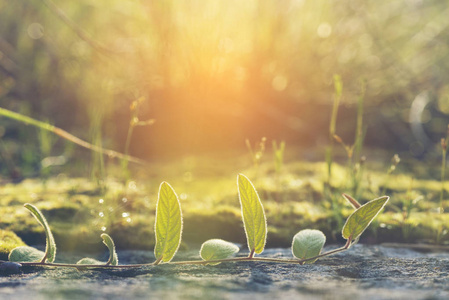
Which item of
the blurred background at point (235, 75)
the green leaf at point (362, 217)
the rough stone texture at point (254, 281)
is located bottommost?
the rough stone texture at point (254, 281)

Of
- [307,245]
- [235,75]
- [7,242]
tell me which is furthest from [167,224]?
[235,75]

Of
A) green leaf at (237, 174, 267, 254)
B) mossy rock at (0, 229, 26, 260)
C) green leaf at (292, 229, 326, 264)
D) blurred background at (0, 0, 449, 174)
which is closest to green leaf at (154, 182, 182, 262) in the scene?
green leaf at (237, 174, 267, 254)

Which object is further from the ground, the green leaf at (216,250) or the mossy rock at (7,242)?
the mossy rock at (7,242)

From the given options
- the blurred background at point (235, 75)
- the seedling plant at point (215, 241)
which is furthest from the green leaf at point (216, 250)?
the blurred background at point (235, 75)

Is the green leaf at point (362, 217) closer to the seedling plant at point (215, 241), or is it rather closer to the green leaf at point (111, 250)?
the seedling plant at point (215, 241)

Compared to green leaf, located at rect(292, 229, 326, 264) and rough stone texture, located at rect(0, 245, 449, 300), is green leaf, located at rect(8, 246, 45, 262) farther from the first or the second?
green leaf, located at rect(292, 229, 326, 264)

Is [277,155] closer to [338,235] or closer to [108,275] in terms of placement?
[338,235]
